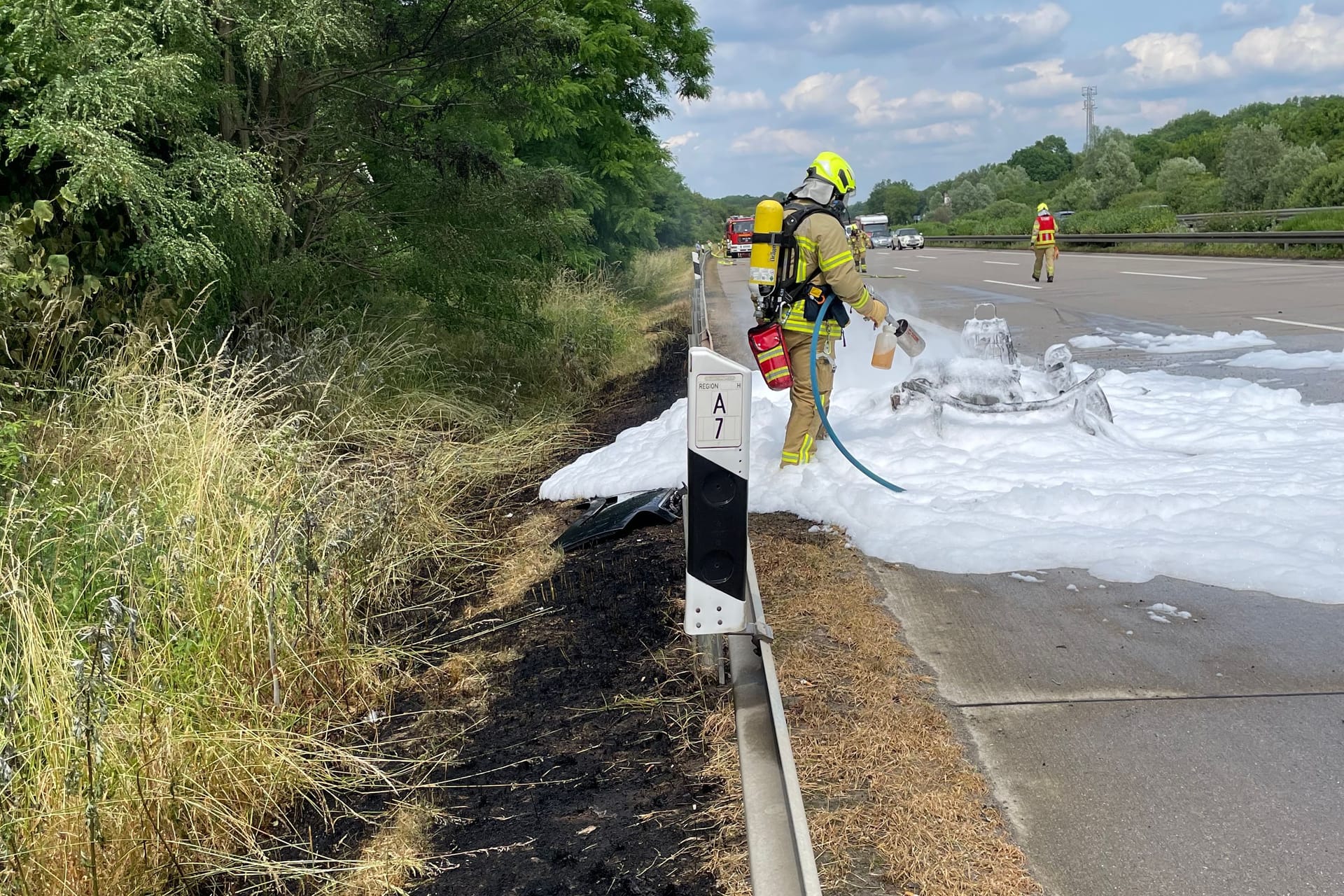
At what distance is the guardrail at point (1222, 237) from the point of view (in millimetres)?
22859

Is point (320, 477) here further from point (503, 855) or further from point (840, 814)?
point (840, 814)

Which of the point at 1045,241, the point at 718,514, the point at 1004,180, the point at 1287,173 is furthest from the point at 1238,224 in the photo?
the point at 1004,180

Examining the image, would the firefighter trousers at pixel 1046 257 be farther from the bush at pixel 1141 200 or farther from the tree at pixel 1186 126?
the tree at pixel 1186 126

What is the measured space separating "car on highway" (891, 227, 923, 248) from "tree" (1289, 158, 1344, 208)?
55.8 ft

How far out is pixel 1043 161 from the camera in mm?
153125

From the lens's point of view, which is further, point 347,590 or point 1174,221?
point 1174,221

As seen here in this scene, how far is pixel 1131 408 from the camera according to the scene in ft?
28.1

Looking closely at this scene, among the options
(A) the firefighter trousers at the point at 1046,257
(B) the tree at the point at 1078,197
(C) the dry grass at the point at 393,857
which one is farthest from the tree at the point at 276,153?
(B) the tree at the point at 1078,197

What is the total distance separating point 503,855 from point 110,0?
7.13 metres

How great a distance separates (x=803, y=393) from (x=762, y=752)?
382 centimetres

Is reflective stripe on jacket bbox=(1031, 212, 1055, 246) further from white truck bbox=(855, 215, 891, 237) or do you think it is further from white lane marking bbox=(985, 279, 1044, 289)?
white truck bbox=(855, 215, 891, 237)

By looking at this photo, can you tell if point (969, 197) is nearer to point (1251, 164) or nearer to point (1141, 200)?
point (1141, 200)

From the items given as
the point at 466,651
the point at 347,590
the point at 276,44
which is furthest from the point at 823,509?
the point at 276,44

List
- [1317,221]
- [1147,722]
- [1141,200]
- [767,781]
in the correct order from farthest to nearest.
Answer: [1141,200], [1317,221], [1147,722], [767,781]
